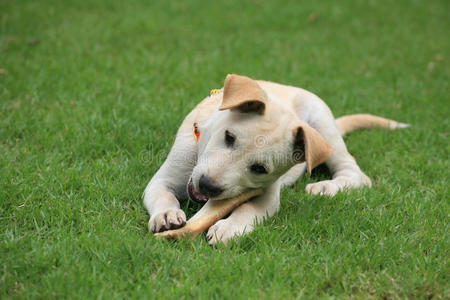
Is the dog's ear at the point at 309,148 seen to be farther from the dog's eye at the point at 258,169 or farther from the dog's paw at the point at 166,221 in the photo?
the dog's paw at the point at 166,221

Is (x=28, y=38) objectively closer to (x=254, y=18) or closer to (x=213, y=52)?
(x=213, y=52)

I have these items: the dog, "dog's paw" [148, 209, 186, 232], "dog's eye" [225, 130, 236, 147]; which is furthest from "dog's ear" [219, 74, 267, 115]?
"dog's paw" [148, 209, 186, 232]

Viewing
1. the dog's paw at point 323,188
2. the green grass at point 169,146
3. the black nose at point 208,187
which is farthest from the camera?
the dog's paw at point 323,188

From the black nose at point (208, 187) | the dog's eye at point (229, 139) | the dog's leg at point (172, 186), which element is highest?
the dog's eye at point (229, 139)

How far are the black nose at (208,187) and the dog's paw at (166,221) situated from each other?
11.0 inches

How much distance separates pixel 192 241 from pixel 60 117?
2849mm

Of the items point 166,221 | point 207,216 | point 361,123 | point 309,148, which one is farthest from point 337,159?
point 166,221

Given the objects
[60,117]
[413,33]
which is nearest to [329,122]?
[60,117]

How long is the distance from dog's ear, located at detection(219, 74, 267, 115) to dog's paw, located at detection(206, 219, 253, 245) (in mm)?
878

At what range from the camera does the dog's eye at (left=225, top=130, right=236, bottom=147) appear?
3.73m

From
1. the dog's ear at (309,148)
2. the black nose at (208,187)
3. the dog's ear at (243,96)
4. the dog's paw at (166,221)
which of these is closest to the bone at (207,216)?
the dog's paw at (166,221)

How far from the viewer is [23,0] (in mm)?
9938

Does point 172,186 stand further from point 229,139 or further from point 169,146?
point 169,146

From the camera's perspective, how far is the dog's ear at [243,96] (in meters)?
3.73
